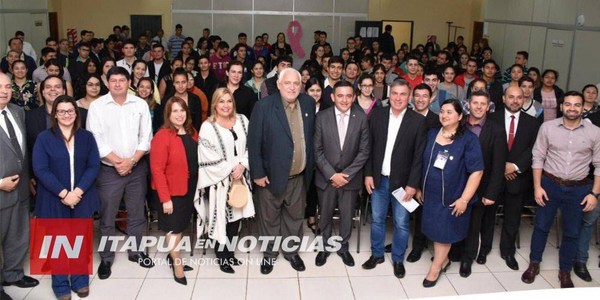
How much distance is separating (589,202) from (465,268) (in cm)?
107

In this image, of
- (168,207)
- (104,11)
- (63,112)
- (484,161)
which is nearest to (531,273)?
(484,161)

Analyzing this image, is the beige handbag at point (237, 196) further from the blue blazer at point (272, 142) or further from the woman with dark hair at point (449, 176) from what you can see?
the woman with dark hair at point (449, 176)

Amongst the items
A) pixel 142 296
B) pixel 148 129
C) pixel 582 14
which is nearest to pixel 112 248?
pixel 142 296

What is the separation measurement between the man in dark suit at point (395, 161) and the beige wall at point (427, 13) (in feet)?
32.8

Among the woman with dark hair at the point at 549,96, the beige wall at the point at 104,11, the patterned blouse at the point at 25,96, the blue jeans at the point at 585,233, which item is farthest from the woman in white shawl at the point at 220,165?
the beige wall at the point at 104,11

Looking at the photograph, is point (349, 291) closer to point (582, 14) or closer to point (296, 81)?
point (296, 81)

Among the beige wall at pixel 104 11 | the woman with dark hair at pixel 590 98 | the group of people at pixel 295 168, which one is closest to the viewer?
the group of people at pixel 295 168

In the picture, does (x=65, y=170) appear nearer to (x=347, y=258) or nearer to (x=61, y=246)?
(x=61, y=246)

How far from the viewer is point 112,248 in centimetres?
431

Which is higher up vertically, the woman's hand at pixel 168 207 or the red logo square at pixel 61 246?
the woman's hand at pixel 168 207

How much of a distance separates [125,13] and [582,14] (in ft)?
34.1

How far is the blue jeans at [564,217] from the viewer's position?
3.87 m

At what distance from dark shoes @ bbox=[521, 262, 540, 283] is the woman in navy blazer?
11.3 ft

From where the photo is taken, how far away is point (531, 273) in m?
4.17
